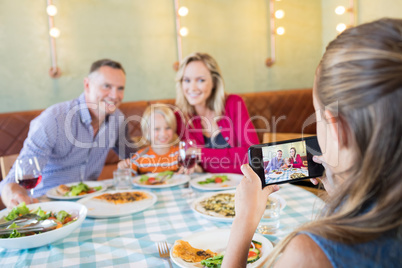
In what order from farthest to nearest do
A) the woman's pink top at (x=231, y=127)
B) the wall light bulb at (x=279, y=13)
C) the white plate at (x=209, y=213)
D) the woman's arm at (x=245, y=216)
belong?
the wall light bulb at (x=279, y=13)
the woman's pink top at (x=231, y=127)
the white plate at (x=209, y=213)
the woman's arm at (x=245, y=216)

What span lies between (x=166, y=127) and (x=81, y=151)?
766mm

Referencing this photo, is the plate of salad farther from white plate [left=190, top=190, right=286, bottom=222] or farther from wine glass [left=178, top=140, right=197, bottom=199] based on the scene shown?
white plate [left=190, top=190, right=286, bottom=222]

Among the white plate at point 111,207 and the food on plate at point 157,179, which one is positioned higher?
the white plate at point 111,207

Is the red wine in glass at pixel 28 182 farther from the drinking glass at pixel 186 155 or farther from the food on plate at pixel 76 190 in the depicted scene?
the drinking glass at pixel 186 155

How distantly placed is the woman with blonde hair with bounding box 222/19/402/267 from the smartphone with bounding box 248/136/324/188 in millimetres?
266

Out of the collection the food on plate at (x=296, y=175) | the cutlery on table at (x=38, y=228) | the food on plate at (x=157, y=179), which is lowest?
the food on plate at (x=157, y=179)

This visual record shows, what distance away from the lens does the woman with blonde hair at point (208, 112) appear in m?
2.86

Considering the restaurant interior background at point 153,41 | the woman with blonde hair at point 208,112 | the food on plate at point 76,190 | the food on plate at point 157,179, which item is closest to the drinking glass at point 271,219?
the food on plate at point 157,179

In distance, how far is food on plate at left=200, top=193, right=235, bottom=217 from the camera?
55.1 inches

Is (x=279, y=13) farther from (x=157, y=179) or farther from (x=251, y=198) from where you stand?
(x=251, y=198)

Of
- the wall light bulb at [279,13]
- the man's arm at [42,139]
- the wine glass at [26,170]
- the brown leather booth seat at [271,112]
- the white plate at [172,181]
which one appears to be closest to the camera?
A: the wine glass at [26,170]

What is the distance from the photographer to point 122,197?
5.47ft

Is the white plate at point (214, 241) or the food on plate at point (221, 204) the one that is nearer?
the white plate at point (214, 241)

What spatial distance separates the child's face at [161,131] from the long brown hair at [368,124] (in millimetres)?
2314
